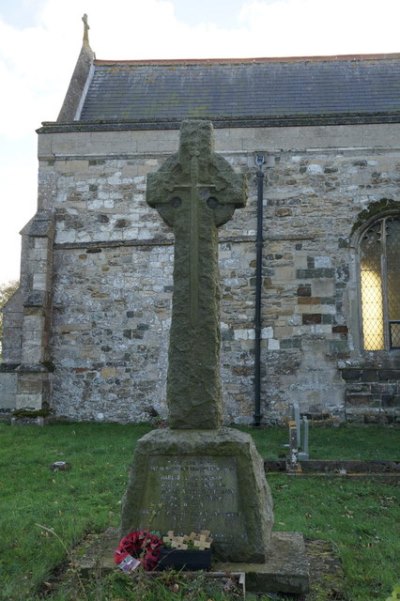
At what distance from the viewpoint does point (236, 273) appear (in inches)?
492

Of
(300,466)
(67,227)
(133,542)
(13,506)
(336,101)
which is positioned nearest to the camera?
(133,542)

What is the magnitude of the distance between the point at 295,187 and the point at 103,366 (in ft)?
18.3

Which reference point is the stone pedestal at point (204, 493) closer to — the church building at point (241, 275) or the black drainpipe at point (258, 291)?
the black drainpipe at point (258, 291)

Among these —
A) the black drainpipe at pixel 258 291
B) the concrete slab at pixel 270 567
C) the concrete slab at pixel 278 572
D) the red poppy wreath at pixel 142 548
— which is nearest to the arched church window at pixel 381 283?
the black drainpipe at pixel 258 291

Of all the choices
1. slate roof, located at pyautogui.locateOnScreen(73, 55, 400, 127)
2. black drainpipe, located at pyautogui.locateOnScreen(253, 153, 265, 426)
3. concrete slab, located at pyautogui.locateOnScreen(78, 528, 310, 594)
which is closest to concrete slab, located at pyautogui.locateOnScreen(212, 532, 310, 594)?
concrete slab, located at pyautogui.locateOnScreen(78, 528, 310, 594)

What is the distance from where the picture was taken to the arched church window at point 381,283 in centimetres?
1216

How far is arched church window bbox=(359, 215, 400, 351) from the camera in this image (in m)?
12.2

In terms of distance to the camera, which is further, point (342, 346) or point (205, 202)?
point (342, 346)

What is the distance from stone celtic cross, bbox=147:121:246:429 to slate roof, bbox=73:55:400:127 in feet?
29.9

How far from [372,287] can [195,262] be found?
8476 millimetres

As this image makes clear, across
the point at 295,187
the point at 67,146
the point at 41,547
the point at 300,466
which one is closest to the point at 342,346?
the point at 295,187

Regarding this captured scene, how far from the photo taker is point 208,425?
446 centimetres

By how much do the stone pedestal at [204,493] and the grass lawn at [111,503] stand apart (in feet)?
1.94

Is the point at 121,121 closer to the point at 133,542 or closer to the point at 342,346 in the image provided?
the point at 342,346
